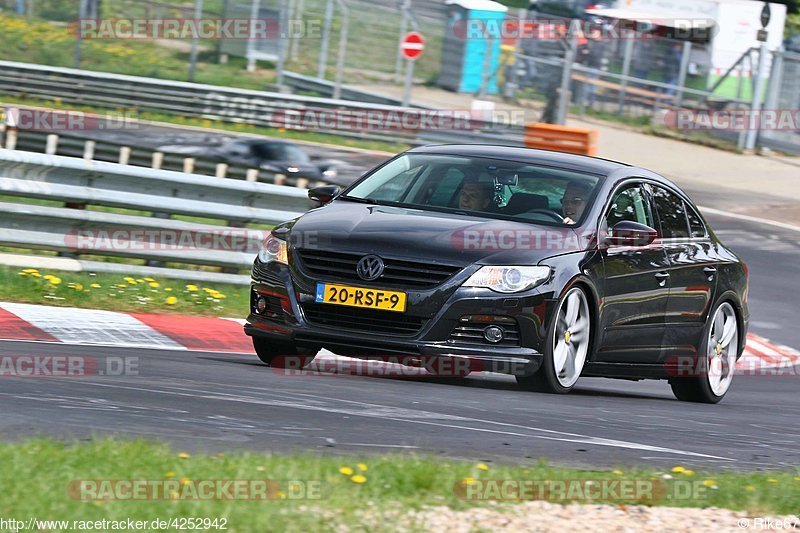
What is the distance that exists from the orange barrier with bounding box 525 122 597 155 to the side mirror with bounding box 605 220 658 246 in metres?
14.9

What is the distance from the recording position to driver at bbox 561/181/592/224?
872cm

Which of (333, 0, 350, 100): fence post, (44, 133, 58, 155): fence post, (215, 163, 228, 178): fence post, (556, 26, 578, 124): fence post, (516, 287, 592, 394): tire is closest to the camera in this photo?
(516, 287, 592, 394): tire

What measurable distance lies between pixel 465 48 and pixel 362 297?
96.6 ft

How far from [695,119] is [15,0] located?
1699 cm

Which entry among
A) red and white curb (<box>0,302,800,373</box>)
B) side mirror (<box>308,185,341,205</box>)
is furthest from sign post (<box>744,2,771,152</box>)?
side mirror (<box>308,185,341,205</box>)

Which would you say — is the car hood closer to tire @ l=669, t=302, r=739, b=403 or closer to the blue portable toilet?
tire @ l=669, t=302, r=739, b=403

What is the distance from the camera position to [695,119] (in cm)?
3569

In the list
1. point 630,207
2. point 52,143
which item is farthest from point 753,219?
point 630,207

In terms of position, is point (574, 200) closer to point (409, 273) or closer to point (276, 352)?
point (409, 273)

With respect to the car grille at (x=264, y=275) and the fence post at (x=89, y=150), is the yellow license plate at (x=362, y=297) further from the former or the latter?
the fence post at (x=89, y=150)

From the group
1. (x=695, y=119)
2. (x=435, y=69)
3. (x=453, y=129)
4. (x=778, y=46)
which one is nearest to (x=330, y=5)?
(x=435, y=69)

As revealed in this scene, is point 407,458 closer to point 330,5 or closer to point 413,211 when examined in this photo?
point 413,211

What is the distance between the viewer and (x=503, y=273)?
7.93 m

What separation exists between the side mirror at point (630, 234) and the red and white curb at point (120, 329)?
2.79 metres
